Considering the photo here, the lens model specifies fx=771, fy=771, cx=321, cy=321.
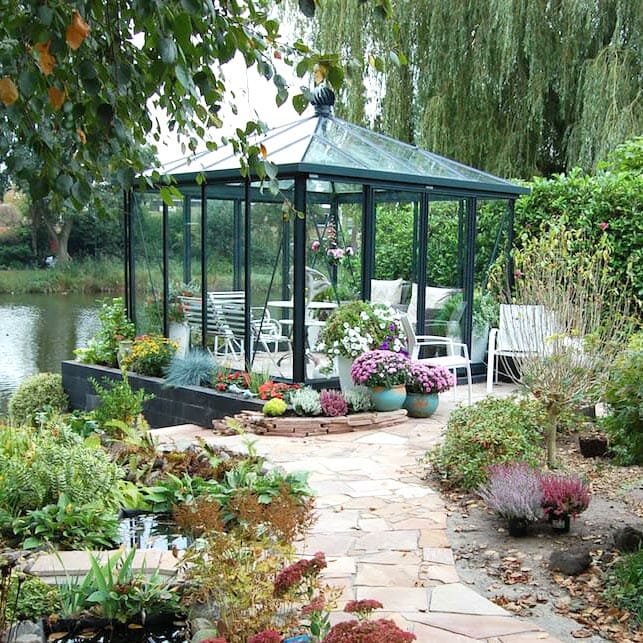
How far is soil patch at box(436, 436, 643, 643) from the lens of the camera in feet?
9.82

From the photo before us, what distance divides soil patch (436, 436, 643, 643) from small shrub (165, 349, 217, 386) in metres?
3.77

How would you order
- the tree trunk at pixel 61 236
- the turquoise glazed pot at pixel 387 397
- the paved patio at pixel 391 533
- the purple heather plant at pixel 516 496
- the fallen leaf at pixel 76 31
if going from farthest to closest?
the tree trunk at pixel 61 236 → the turquoise glazed pot at pixel 387 397 → the purple heather plant at pixel 516 496 → the paved patio at pixel 391 533 → the fallen leaf at pixel 76 31

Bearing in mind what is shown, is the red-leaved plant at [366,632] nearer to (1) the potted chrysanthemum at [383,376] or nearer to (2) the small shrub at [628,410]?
(2) the small shrub at [628,410]

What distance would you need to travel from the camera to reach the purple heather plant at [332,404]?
6.54 meters

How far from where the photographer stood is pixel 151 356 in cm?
849

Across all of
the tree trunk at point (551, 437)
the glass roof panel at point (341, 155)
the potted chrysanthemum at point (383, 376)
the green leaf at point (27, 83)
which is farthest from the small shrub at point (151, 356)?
the green leaf at point (27, 83)

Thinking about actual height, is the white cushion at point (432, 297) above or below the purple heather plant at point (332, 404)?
above

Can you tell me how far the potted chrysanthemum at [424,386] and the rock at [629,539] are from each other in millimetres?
3317

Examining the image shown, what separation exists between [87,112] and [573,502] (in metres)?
2.90

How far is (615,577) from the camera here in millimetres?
3275

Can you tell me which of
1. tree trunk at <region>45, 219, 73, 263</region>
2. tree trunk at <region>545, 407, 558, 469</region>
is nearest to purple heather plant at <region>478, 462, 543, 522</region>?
tree trunk at <region>545, 407, 558, 469</region>

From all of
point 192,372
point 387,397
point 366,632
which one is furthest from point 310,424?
point 366,632

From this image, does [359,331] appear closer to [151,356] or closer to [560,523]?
[151,356]

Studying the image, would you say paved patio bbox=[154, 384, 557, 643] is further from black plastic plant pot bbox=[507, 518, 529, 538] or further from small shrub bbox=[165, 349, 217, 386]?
small shrub bbox=[165, 349, 217, 386]
